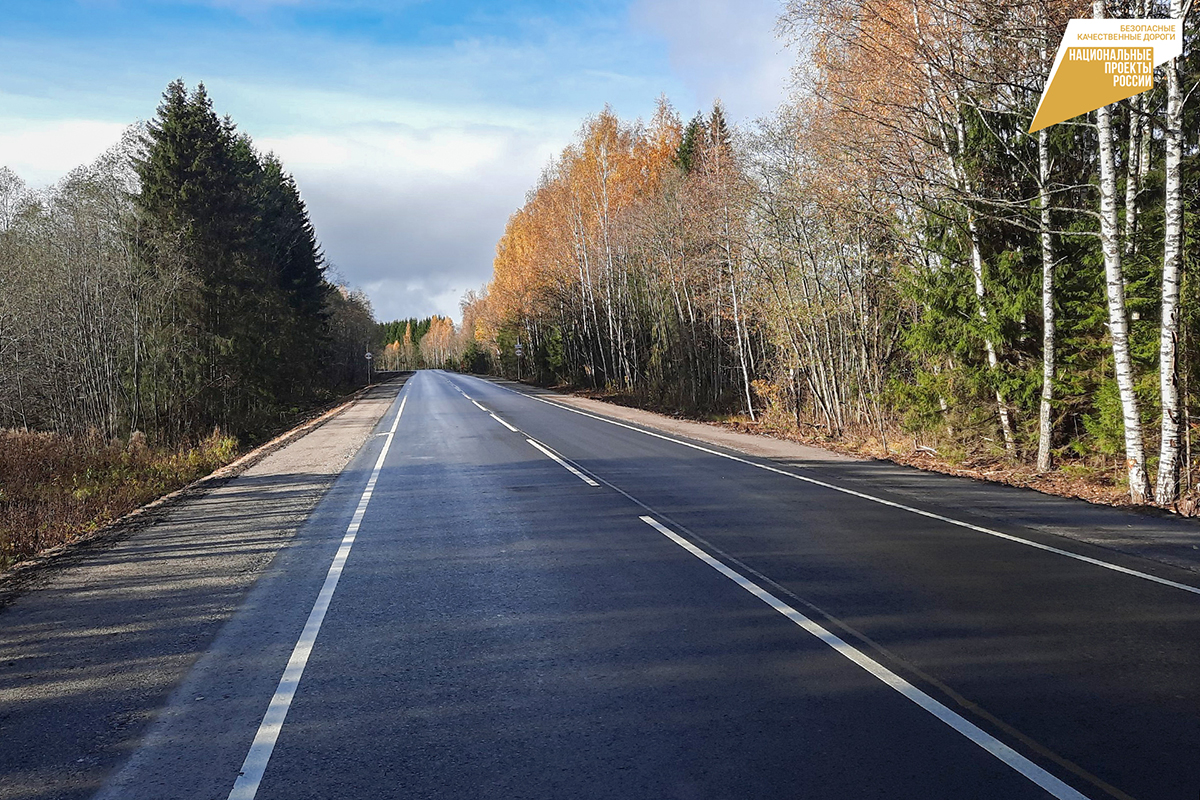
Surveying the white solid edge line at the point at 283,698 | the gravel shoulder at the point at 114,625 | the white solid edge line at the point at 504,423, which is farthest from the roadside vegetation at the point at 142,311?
the white solid edge line at the point at 283,698

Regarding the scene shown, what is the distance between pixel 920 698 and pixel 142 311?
25.6 metres

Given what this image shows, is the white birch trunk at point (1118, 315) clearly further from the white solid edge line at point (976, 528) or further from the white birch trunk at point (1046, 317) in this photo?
the white solid edge line at point (976, 528)

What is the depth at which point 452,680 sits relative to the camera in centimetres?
452

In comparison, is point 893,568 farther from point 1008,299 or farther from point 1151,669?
point 1008,299

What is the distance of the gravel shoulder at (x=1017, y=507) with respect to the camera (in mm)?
7539

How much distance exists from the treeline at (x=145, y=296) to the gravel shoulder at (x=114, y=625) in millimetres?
13555

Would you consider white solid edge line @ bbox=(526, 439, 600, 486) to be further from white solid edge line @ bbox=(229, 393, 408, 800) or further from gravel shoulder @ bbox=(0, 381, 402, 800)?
white solid edge line @ bbox=(229, 393, 408, 800)

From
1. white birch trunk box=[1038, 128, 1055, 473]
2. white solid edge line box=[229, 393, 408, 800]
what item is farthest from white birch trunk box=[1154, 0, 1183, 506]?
white solid edge line box=[229, 393, 408, 800]

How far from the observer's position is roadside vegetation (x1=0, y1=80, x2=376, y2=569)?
69.3ft

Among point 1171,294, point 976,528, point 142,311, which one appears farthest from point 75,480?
point 1171,294

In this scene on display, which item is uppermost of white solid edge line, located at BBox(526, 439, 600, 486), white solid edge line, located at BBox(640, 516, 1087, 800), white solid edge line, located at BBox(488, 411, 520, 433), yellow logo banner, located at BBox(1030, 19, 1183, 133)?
yellow logo banner, located at BBox(1030, 19, 1183, 133)

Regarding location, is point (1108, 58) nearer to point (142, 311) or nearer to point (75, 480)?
point (75, 480)

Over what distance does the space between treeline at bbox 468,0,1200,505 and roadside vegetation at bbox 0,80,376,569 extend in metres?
14.5

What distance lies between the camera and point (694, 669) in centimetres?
458
